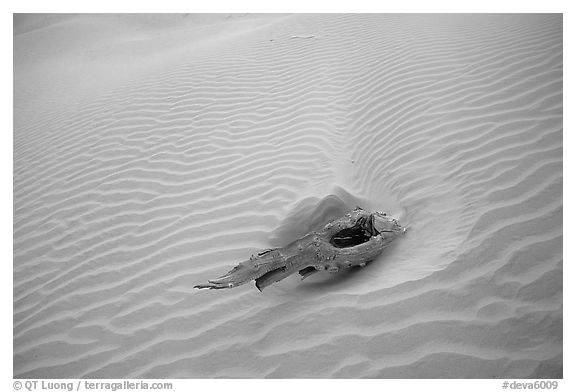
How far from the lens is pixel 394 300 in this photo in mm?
3049

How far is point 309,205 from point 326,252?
2.58ft

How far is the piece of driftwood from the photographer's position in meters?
3.20

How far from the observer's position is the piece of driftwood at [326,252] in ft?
10.5

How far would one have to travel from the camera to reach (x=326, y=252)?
339cm

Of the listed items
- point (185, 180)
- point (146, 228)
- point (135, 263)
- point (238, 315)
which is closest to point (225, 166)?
point (185, 180)

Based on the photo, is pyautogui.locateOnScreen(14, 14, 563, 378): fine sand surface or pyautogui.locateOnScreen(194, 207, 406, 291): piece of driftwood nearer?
pyautogui.locateOnScreen(14, 14, 563, 378): fine sand surface

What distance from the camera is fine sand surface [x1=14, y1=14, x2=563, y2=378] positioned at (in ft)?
9.80

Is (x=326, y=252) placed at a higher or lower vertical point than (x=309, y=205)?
lower

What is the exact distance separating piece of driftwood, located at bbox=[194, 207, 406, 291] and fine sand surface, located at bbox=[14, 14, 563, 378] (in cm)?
15

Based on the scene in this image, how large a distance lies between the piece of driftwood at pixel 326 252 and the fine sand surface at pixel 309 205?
0.50ft

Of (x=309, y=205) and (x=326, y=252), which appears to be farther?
(x=309, y=205)

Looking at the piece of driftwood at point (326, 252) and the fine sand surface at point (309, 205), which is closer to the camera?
the fine sand surface at point (309, 205)

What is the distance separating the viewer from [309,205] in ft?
13.4

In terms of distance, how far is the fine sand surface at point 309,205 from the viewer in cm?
299
